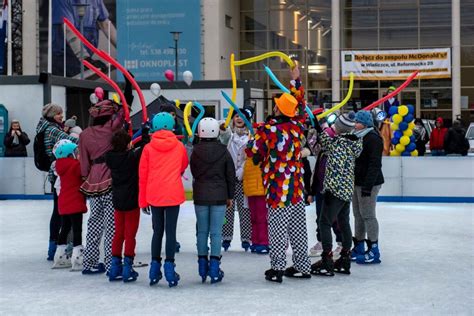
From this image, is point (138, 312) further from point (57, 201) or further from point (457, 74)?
point (457, 74)

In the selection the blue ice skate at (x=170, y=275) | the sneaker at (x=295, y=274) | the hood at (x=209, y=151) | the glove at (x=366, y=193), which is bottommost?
the sneaker at (x=295, y=274)

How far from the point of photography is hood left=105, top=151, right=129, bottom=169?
7.59 meters

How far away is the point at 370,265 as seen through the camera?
859 cm

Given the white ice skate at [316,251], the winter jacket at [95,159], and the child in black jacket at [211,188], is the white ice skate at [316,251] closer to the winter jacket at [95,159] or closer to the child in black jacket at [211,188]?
the child in black jacket at [211,188]

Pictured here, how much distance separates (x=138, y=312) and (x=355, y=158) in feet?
9.72

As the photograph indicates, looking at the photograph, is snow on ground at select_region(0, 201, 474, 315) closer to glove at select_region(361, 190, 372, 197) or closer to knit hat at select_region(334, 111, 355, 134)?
glove at select_region(361, 190, 372, 197)

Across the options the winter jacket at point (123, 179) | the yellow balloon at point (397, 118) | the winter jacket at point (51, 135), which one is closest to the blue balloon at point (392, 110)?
the yellow balloon at point (397, 118)

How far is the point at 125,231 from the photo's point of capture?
7.60 meters

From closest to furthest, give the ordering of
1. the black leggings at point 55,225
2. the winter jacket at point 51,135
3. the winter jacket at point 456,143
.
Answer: the winter jacket at point 51,135 < the black leggings at point 55,225 < the winter jacket at point 456,143

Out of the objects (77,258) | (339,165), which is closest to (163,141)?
(339,165)

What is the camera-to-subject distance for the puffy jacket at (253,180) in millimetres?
9195

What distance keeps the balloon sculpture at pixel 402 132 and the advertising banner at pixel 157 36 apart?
54.6ft

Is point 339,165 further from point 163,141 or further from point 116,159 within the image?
point 116,159

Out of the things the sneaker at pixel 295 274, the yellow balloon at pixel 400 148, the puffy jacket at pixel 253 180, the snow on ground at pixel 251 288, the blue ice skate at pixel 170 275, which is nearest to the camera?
the snow on ground at pixel 251 288
